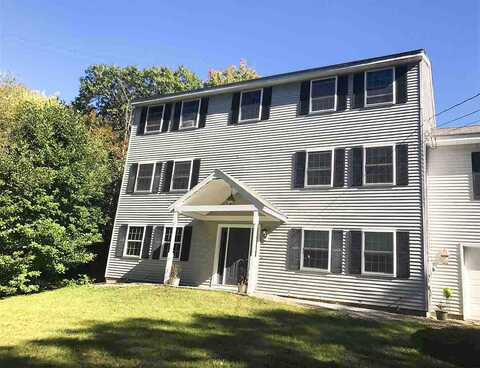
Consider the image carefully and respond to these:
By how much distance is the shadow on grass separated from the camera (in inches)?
244

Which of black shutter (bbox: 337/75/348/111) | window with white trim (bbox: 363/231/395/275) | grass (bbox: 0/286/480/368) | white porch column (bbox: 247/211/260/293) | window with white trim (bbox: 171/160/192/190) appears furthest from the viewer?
window with white trim (bbox: 171/160/192/190)

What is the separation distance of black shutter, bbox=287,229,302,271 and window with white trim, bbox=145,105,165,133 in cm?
839

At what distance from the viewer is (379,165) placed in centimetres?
1290

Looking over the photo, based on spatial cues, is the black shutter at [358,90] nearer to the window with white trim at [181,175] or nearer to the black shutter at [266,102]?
the black shutter at [266,102]

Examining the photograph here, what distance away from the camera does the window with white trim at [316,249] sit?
12.9 metres

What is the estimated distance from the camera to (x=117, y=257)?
55.5 feet

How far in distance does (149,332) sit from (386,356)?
4407 millimetres

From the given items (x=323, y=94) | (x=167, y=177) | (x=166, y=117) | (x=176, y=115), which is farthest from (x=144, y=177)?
(x=323, y=94)

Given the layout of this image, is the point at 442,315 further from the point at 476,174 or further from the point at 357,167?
the point at 357,167

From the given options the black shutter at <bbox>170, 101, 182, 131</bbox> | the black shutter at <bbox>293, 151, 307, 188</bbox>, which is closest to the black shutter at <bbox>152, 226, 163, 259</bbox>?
the black shutter at <bbox>170, 101, 182, 131</bbox>

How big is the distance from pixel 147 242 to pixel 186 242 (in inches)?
77.2

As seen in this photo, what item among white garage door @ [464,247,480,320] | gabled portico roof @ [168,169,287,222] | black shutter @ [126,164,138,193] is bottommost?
white garage door @ [464,247,480,320]

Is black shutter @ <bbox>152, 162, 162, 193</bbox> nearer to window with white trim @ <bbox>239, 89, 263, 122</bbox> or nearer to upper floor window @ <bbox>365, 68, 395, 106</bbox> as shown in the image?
window with white trim @ <bbox>239, 89, 263, 122</bbox>

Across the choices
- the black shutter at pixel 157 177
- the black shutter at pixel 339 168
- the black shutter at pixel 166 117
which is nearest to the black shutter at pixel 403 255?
the black shutter at pixel 339 168
